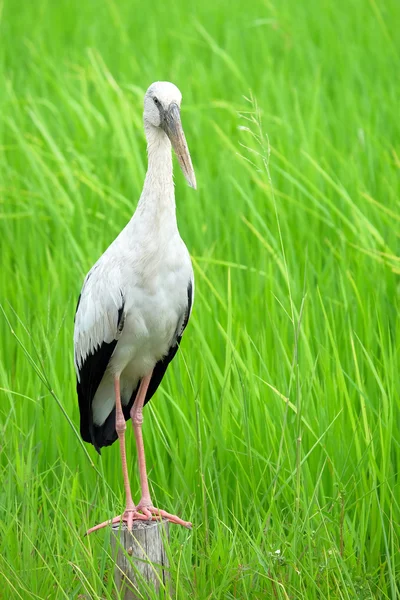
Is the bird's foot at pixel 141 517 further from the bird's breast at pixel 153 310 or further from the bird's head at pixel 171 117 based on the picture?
the bird's head at pixel 171 117

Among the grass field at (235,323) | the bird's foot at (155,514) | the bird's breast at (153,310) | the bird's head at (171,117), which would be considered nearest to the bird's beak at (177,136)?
the bird's head at (171,117)

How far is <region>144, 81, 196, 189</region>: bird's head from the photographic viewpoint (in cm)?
277

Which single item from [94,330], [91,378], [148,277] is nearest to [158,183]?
[148,277]

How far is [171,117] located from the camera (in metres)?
2.77

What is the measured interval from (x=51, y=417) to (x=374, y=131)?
3.13 metres

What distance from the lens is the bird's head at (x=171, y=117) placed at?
2768 millimetres

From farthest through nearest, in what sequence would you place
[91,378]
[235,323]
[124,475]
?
[235,323], [91,378], [124,475]

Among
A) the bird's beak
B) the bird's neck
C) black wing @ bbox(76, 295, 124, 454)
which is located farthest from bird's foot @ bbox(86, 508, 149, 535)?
the bird's beak

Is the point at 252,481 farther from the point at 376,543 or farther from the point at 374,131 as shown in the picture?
the point at 374,131

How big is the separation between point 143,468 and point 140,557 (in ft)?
1.23

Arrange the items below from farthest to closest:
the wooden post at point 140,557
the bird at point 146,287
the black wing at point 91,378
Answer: the black wing at point 91,378 → the bird at point 146,287 → the wooden post at point 140,557

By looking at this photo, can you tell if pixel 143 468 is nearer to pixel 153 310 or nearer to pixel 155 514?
pixel 155 514

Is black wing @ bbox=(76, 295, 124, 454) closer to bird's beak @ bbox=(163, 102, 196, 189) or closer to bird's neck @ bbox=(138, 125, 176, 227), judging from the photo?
bird's neck @ bbox=(138, 125, 176, 227)

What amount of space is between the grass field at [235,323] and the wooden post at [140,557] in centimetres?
5
